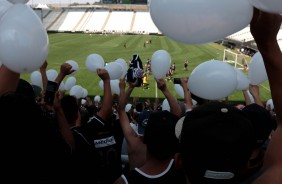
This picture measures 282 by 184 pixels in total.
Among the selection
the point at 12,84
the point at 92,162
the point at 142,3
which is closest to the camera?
the point at 12,84

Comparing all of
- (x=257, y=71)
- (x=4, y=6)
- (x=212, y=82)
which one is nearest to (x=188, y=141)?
(x=212, y=82)

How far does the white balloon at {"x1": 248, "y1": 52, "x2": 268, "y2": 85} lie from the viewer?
405 cm

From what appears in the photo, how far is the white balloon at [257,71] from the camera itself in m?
4.05

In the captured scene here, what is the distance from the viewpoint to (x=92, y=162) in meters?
3.03

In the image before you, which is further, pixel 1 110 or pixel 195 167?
pixel 1 110

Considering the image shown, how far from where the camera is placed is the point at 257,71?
4.08 m

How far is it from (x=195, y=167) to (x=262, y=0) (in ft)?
2.41

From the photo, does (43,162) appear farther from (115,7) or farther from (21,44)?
(115,7)

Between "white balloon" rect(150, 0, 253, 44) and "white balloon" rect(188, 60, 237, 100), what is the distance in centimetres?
138

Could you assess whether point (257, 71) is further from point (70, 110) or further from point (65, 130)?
point (65, 130)

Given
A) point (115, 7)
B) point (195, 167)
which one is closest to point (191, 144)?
point (195, 167)

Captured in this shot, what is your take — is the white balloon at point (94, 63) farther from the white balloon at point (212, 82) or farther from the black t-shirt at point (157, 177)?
the black t-shirt at point (157, 177)

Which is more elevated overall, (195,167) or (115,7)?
(195,167)

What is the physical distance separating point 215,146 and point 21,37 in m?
1.86
